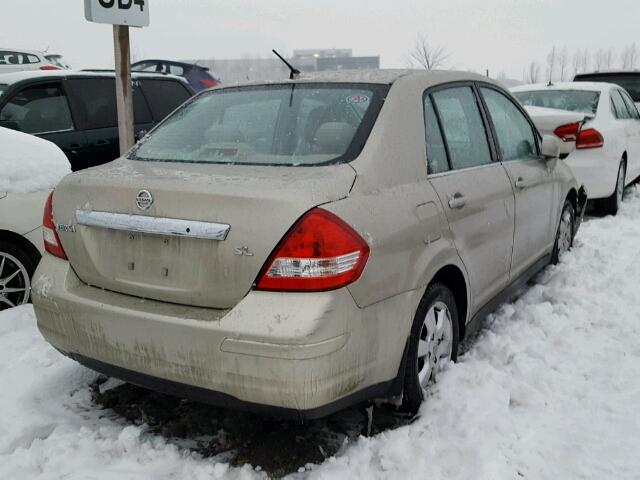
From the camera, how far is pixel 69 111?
6043 mm

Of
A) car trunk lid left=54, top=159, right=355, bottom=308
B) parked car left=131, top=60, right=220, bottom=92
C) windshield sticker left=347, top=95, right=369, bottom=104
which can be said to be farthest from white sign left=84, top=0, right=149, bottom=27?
parked car left=131, top=60, right=220, bottom=92

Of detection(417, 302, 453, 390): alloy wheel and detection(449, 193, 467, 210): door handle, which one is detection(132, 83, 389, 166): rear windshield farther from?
detection(417, 302, 453, 390): alloy wheel

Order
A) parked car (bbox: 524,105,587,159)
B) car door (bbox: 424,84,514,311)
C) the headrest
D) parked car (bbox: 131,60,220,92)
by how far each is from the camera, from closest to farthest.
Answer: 1. the headrest
2. car door (bbox: 424,84,514,311)
3. parked car (bbox: 524,105,587,159)
4. parked car (bbox: 131,60,220,92)

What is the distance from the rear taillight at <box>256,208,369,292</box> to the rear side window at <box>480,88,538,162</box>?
Answer: 6.40 feet

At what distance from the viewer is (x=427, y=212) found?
2.68 metres

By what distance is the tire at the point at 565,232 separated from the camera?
4914 millimetres

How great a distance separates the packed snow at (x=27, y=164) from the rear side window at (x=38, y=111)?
1600 mm

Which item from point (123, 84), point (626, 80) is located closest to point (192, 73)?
point (626, 80)

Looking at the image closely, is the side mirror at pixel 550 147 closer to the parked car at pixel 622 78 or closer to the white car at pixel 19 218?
the white car at pixel 19 218

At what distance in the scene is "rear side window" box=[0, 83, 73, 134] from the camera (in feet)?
18.9

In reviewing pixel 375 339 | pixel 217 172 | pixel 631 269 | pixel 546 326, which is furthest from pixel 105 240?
pixel 631 269

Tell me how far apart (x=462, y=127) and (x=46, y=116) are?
14.1ft

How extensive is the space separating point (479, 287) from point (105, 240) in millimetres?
1913

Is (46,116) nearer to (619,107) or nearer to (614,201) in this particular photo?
(614,201)
